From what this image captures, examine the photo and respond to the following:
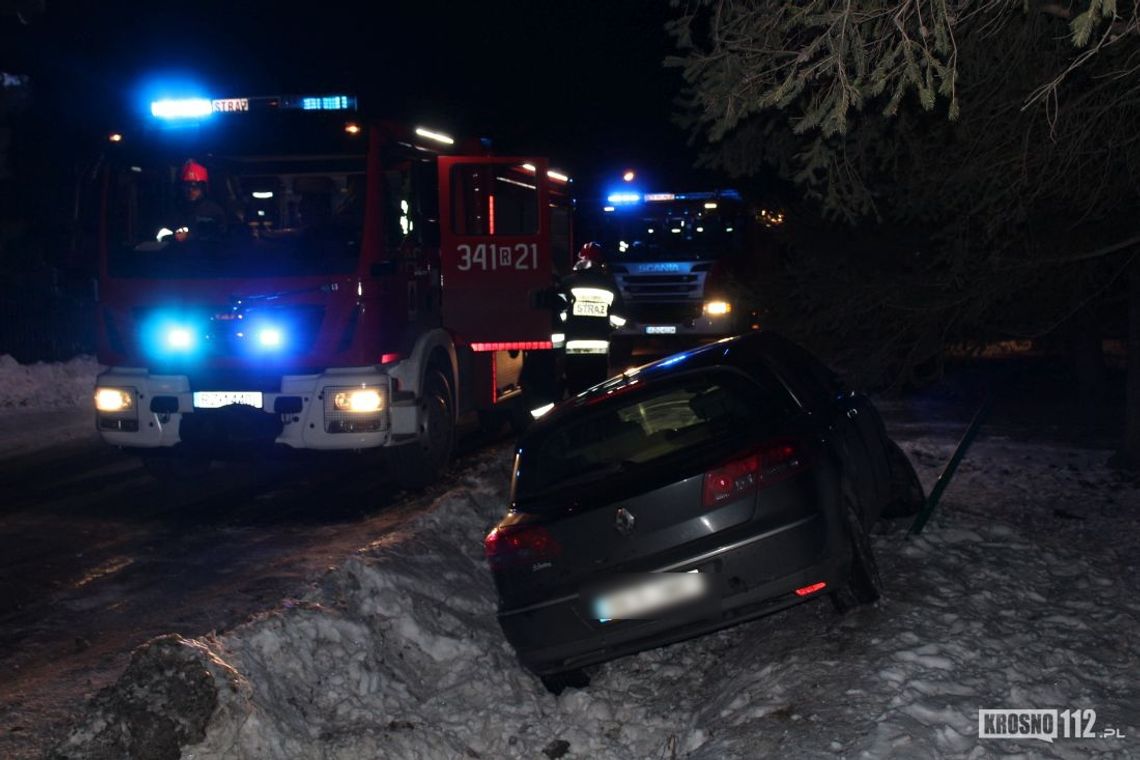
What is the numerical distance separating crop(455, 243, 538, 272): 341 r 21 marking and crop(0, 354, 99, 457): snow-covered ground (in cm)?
570

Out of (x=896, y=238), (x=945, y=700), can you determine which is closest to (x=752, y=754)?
(x=945, y=700)

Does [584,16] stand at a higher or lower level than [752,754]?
higher

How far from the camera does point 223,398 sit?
32.5ft

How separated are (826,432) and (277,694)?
308cm

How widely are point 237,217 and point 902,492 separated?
587 cm

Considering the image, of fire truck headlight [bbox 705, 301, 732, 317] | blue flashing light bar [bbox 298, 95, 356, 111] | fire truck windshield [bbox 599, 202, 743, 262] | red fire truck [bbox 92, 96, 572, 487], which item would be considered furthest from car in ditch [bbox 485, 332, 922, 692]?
fire truck windshield [bbox 599, 202, 743, 262]

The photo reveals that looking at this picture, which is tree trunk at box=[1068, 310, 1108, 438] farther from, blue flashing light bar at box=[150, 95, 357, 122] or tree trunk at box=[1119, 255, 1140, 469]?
blue flashing light bar at box=[150, 95, 357, 122]

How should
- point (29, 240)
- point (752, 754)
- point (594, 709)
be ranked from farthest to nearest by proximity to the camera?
point (29, 240)
point (594, 709)
point (752, 754)

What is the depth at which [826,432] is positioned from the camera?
20.7ft

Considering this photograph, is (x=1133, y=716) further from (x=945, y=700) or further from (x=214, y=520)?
(x=214, y=520)

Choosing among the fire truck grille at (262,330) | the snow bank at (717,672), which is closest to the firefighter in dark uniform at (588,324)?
the fire truck grille at (262,330)

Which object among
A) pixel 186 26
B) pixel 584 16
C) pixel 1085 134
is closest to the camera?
pixel 1085 134

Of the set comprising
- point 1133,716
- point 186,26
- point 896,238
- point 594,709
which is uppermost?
point 186,26

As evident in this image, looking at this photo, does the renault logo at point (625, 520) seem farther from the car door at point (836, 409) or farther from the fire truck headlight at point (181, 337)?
the fire truck headlight at point (181, 337)
